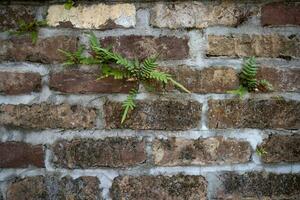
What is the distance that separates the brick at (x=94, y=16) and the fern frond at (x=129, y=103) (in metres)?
A: 0.20

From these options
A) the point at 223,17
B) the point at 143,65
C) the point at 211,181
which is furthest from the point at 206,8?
the point at 211,181

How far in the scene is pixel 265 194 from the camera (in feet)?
3.69

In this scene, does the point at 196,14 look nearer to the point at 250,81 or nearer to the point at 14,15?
the point at 250,81

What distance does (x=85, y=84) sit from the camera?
1107 millimetres

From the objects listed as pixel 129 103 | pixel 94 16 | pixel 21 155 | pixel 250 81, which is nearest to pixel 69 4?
pixel 94 16

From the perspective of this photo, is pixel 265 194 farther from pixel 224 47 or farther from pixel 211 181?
pixel 224 47

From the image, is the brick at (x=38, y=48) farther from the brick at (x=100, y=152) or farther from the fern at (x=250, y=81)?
the fern at (x=250, y=81)

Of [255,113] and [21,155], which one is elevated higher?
[255,113]

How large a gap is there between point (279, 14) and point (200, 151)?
1.53 ft

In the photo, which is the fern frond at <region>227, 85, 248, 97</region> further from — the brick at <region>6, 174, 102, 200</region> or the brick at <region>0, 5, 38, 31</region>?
the brick at <region>0, 5, 38, 31</region>

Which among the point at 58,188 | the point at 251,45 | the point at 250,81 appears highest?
the point at 251,45

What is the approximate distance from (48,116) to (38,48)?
0.66ft

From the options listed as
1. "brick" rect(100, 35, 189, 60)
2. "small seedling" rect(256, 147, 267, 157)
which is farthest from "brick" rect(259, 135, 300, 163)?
"brick" rect(100, 35, 189, 60)

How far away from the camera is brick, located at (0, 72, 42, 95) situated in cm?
110
